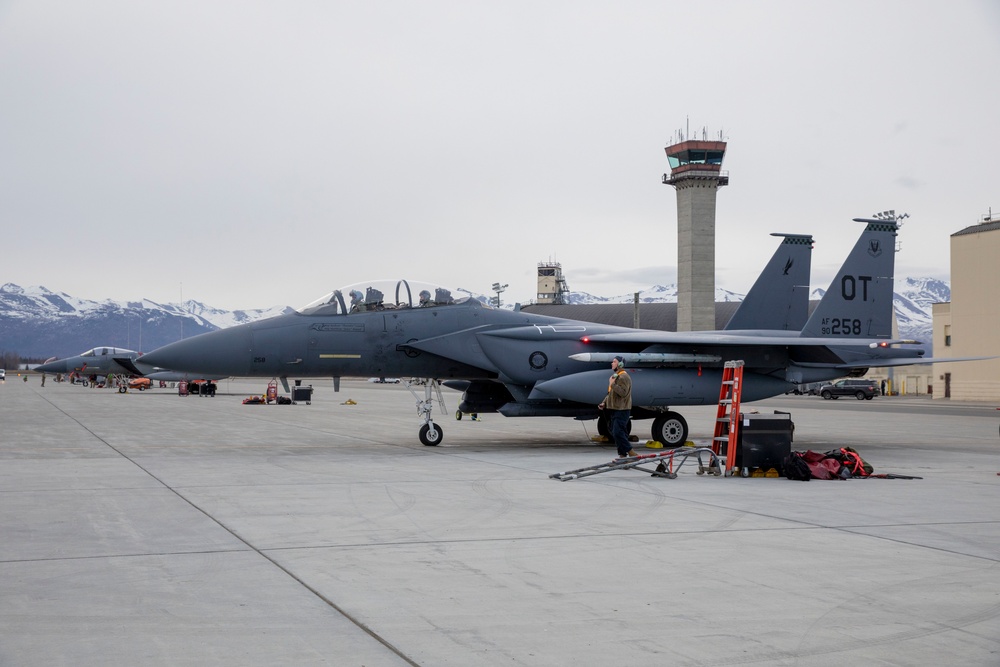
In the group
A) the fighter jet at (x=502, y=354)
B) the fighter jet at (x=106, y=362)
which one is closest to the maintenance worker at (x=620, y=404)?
the fighter jet at (x=502, y=354)

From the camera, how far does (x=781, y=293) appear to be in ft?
60.4

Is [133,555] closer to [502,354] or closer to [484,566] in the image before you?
[484,566]

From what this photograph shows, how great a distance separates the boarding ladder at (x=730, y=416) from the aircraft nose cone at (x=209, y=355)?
7174 mm

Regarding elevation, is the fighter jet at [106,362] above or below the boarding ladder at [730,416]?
above

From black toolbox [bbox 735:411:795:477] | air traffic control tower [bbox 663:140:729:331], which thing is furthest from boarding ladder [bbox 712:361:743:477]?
air traffic control tower [bbox 663:140:729:331]

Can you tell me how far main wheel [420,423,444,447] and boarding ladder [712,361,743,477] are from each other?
16.7ft

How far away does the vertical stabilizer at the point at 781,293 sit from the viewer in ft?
60.2

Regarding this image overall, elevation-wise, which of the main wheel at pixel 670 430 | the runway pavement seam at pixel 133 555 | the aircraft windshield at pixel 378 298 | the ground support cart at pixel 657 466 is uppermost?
the aircraft windshield at pixel 378 298

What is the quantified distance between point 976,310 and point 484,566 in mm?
49740

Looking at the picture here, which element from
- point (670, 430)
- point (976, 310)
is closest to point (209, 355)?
point (670, 430)

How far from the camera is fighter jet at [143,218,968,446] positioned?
1444cm

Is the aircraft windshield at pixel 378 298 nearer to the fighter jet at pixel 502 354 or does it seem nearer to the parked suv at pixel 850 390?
the fighter jet at pixel 502 354

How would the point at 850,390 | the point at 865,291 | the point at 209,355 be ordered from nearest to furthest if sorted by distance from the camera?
the point at 209,355 → the point at 865,291 → the point at 850,390

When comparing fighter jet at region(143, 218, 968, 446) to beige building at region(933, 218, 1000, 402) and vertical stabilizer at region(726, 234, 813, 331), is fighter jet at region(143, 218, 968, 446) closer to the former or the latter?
vertical stabilizer at region(726, 234, 813, 331)
